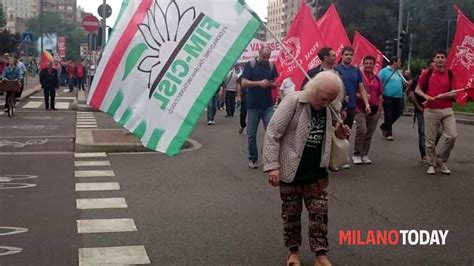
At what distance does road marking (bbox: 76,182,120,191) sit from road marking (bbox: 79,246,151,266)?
2.68 m

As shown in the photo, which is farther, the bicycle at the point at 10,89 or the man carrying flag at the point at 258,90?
the bicycle at the point at 10,89

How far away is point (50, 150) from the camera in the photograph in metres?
12.1

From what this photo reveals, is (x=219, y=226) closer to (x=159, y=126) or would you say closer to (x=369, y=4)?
(x=159, y=126)

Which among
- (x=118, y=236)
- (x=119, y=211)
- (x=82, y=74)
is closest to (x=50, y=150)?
(x=119, y=211)

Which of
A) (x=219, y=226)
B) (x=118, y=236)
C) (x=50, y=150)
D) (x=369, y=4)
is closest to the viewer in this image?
(x=118, y=236)

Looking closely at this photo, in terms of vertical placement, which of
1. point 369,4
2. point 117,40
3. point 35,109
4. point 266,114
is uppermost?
point 369,4

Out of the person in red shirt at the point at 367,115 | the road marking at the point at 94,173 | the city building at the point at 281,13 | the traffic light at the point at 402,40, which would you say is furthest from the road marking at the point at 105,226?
the city building at the point at 281,13

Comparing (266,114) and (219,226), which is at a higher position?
(266,114)

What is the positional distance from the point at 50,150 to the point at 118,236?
251 inches

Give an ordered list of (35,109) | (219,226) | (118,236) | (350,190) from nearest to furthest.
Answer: (118,236) < (219,226) < (350,190) < (35,109)

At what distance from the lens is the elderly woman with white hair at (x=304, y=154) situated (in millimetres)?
5047

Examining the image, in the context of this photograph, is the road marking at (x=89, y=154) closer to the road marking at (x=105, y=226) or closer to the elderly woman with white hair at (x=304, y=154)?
the road marking at (x=105, y=226)

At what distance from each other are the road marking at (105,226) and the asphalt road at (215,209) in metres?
0.06

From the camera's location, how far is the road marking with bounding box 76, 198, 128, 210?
24.0 feet
